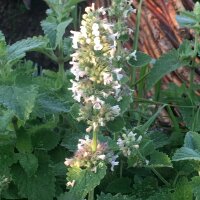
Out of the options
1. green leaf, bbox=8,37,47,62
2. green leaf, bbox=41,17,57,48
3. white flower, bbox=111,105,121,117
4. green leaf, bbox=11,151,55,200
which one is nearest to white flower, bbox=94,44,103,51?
white flower, bbox=111,105,121,117

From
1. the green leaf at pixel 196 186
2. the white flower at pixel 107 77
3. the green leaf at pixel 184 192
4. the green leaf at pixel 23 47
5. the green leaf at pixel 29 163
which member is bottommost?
the green leaf at pixel 184 192

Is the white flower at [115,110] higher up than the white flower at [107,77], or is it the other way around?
the white flower at [107,77]

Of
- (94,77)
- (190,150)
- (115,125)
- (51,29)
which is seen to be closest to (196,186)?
(190,150)

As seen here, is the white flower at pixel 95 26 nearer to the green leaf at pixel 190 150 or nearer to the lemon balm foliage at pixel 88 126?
the lemon balm foliage at pixel 88 126

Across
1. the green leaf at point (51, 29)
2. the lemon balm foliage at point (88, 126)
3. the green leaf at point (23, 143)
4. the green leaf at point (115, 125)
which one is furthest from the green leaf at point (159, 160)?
the green leaf at point (51, 29)

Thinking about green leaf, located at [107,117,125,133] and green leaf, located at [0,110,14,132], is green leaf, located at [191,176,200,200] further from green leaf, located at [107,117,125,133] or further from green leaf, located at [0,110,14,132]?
green leaf, located at [0,110,14,132]

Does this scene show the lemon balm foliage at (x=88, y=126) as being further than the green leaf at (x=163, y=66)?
No

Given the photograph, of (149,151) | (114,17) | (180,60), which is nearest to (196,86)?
(180,60)
